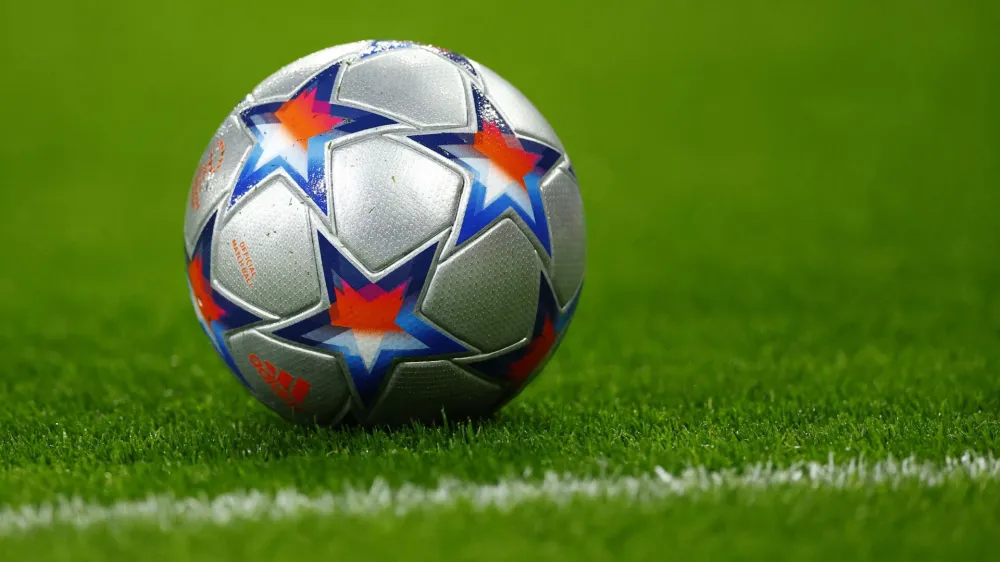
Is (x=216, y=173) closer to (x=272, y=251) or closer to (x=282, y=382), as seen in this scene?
(x=272, y=251)

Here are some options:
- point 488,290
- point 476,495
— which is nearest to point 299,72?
point 488,290

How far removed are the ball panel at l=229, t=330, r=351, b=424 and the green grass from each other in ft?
0.43

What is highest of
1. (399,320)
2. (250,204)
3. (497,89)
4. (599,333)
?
(497,89)

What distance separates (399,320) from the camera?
4137 mm

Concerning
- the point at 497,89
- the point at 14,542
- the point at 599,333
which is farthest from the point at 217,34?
the point at 14,542

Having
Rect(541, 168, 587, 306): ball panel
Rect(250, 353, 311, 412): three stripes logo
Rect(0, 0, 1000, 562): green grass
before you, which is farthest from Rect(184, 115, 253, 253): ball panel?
Rect(541, 168, 587, 306): ball panel

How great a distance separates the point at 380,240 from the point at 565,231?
75cm

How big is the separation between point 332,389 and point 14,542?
1.29 metres

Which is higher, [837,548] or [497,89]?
[497,89]

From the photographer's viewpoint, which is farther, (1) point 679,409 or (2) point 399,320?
(1) point 679,409

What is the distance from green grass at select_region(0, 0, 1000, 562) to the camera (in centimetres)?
340

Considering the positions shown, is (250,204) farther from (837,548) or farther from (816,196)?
(816,196)

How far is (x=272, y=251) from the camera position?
4145 millimetres

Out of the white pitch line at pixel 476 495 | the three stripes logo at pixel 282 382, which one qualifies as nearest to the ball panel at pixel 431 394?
the three stripes logo at pixel 282 382
